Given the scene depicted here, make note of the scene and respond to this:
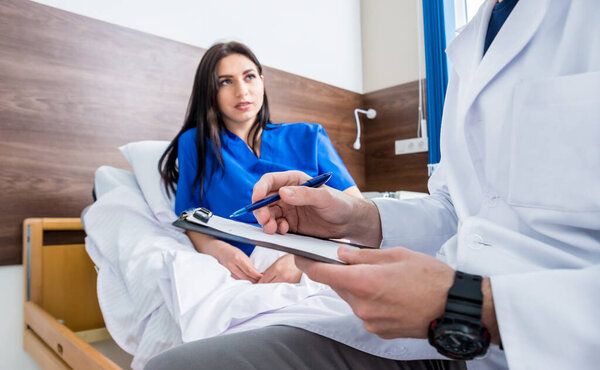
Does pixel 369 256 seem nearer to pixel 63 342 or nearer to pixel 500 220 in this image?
pixel 500 220

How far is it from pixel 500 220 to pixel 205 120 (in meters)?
1.13

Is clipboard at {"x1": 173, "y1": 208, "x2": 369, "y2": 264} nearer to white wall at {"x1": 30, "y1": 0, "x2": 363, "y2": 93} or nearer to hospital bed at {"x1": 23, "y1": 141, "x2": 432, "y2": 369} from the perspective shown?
hospital bed at {"x1": 23, "y1": 141, "x2": 432, "y2": 369}

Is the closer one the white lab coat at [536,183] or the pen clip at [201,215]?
the white lab coat at [536,183]

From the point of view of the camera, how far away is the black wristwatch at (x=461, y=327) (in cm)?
39

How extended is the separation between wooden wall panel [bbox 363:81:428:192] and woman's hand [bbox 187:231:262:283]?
1.50 m

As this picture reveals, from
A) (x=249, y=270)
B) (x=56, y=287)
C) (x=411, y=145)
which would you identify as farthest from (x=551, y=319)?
(x=411, y=145)

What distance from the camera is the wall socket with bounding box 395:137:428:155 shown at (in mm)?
2350

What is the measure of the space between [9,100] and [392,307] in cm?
155

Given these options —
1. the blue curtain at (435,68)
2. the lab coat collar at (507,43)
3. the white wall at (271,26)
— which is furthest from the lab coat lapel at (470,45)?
the blue curtain at (435,68)

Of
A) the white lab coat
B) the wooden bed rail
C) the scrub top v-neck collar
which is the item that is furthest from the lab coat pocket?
the scrub top v-neck collar

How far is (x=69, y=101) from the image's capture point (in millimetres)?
1560

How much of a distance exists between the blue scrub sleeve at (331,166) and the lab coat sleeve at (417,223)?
2.05 feet

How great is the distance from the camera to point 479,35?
2.34 ft

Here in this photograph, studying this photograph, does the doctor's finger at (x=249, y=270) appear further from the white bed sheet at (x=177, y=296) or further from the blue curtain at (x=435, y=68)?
the blue curtain at (x=435, y=68)
